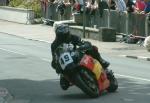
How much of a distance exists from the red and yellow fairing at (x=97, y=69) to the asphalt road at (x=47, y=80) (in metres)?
0.25

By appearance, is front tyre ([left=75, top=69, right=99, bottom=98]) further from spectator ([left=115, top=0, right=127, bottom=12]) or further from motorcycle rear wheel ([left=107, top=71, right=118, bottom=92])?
spectator ([left=115, top=0, right=127, bottom=12])

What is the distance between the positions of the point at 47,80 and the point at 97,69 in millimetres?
3665

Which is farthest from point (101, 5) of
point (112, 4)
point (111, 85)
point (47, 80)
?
point (111, 85)

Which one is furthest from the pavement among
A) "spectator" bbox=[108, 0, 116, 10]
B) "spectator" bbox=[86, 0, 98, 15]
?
"spectator" bbox=[86, 0, 98, 15]

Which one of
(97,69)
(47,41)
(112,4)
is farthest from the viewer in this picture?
(47,41)

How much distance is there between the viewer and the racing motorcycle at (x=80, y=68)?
12688 millimetres

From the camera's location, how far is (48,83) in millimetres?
15773

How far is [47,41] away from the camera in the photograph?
31422 millimetres

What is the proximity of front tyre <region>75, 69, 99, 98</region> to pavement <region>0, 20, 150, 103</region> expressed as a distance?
1573mm

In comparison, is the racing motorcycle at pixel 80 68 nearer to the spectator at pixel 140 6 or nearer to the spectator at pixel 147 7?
the spectator at pixel 147 7

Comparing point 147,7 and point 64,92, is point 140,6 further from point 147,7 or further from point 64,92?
point 64,92

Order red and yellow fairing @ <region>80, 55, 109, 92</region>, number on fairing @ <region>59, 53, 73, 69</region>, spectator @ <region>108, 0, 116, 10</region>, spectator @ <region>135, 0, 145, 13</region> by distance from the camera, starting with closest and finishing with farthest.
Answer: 1. number on fairing @ <region>59, 53, 73, 69</region>
2. red and yellow fairing @ <region>80, 55, 109, 92</region>
3. spectator @ <region>135, 0, 145, 13</region>
4. spectator @ <region>108, 0, 116, 10</region>

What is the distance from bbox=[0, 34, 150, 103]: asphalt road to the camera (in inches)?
511

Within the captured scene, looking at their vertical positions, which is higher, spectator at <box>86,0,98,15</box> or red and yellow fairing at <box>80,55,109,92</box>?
spectator at <box>86,0,98,15</box>
